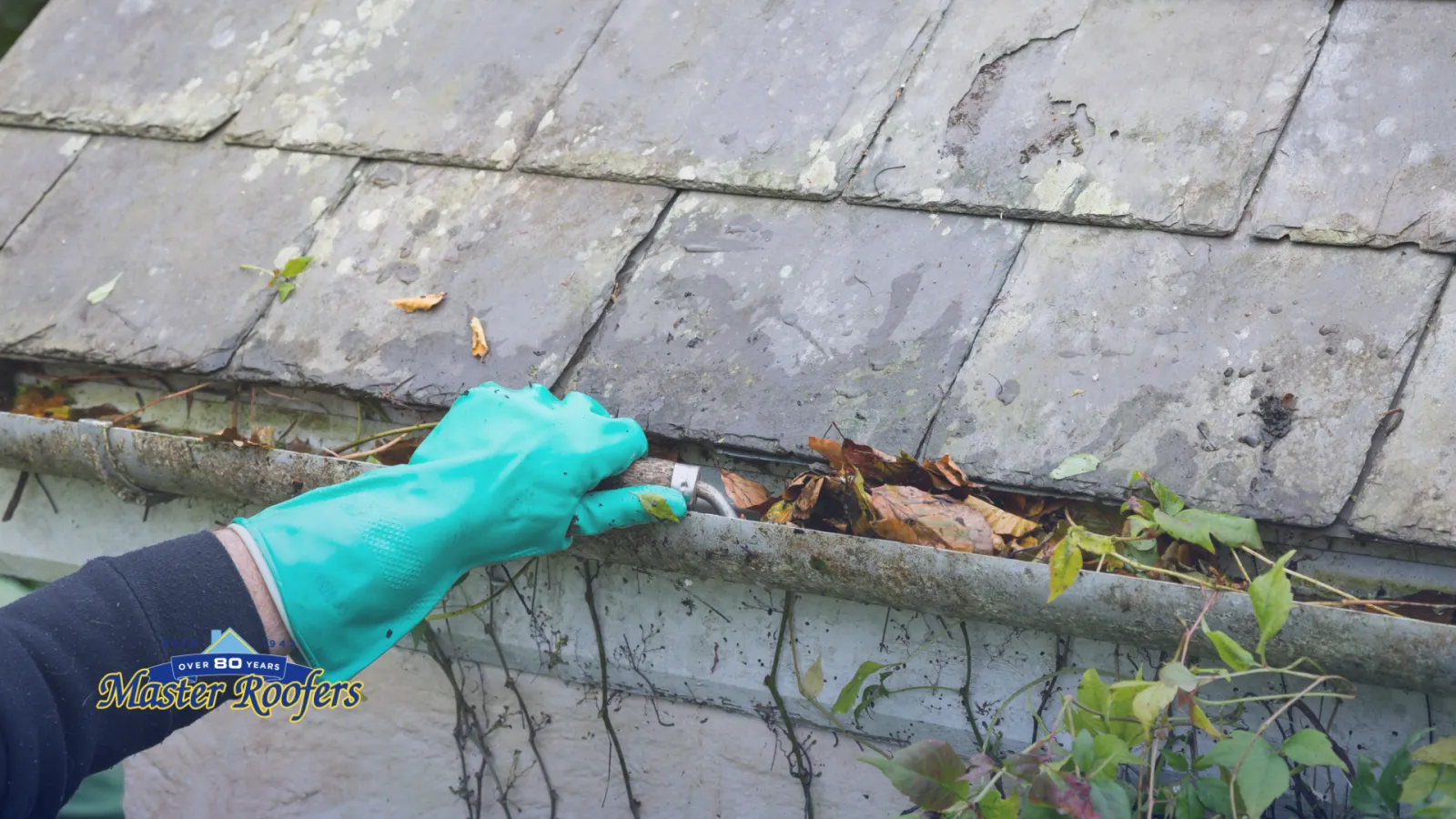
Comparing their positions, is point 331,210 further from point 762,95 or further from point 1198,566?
point 1198,566

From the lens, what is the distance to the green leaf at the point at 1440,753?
4.40ft

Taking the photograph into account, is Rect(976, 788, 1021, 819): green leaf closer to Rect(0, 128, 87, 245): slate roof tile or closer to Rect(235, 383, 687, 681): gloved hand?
Rect(235, 383, 687, 681): gloved hand

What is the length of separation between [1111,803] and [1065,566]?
0.28 metres

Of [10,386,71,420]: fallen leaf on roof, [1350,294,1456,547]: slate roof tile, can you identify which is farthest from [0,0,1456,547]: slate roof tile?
[10,386,71,420]: fallen leaf on roof

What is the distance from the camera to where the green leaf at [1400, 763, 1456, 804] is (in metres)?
1.33

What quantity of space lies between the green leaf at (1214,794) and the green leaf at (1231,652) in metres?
0.19

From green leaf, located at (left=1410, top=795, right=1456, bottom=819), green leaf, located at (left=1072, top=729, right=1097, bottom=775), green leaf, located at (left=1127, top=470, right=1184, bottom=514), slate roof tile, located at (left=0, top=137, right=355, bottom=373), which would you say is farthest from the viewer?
slate roof tile, located at (left=0, top=137, right=355, bottom=373)

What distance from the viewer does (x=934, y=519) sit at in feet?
5.28

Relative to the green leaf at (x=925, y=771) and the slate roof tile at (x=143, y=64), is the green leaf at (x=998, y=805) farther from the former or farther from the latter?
the slate roof tile at (x=143, y=64)

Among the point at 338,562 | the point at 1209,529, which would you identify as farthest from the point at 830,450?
the point at 338,562

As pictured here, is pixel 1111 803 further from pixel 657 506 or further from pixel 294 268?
pixel 294 268

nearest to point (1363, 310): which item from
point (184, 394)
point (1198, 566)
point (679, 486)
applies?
point (1198, 566)

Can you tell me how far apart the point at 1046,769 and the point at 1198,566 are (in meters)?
0.36

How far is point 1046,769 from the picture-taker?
1.38 metres
